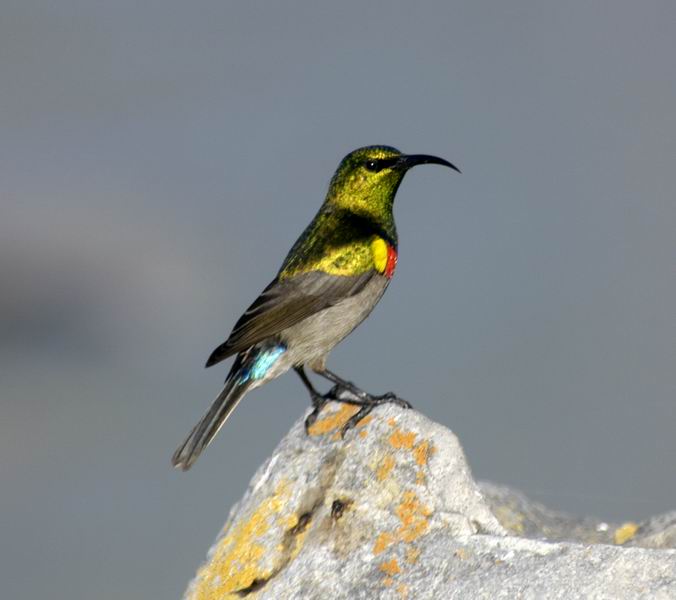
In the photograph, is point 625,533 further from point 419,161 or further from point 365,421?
point 419,161

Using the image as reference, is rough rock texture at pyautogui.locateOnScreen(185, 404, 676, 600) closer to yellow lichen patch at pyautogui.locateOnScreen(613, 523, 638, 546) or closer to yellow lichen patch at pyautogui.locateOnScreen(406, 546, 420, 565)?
yellow lichen patch at pyautogui.locateOnScreen(406, 546, 420, 565)

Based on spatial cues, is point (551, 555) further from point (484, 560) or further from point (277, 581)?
point (277, 581)

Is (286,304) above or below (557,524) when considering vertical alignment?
above

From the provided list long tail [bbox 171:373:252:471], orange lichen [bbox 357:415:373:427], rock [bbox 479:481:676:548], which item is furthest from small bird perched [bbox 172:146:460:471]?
rock [bbox 479:481:676:548]

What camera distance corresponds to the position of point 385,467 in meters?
6.95

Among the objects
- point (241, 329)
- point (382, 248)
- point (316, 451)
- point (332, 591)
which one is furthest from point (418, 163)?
point (332, 591)

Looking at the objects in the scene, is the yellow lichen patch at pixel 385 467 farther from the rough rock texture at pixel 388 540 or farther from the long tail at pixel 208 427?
the long tail at pixel 208 427

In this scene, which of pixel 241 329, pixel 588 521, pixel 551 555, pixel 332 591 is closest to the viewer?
pixel 551 555

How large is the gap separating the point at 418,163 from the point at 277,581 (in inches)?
124

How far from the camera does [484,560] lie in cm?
619

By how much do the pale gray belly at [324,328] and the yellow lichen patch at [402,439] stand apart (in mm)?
1377

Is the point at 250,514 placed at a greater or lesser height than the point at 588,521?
greater

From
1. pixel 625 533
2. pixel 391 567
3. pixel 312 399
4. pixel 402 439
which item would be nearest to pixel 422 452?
pixel 402 439

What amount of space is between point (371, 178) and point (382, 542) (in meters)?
2.98
